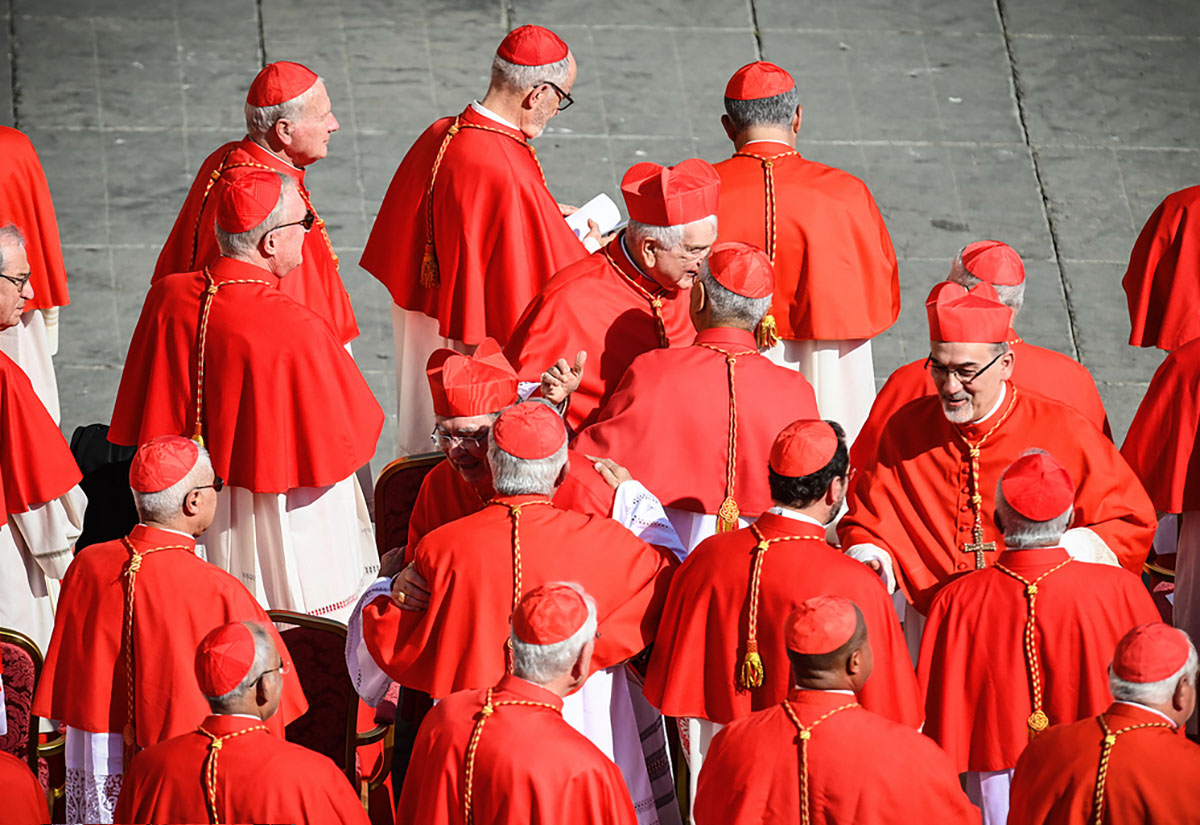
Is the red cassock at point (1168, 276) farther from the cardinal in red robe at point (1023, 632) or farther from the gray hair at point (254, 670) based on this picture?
the gray hair at point (254, 670)

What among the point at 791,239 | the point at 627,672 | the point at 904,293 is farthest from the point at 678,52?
the point at 627,672

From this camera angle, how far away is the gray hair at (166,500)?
536 cm

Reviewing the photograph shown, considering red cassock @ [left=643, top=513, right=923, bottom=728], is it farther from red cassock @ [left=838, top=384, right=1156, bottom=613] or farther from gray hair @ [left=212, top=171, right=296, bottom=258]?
gray hair @ [left=212, top=171, right=296, bottom=258]

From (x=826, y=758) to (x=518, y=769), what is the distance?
27.9 inches

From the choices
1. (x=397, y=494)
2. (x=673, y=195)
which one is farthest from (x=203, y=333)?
(x=673, y=195)

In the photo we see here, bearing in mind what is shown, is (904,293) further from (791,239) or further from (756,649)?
(756,649)

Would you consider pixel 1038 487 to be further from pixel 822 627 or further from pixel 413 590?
pixel 413 590

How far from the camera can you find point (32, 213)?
26.3 ft

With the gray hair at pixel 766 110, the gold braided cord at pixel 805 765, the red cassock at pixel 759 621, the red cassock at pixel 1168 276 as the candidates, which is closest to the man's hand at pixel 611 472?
the red cassock at pixel 759 621

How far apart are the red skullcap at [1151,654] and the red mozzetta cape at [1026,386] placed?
5.74 feet

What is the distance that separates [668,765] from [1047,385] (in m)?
1.77

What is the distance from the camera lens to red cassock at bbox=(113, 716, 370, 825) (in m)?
4.47

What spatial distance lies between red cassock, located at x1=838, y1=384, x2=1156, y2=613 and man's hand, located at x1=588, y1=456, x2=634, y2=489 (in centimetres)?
73

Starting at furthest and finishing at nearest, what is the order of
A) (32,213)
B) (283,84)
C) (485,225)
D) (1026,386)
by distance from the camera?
(32,213), (485,225), (283,84), (1026,386)
